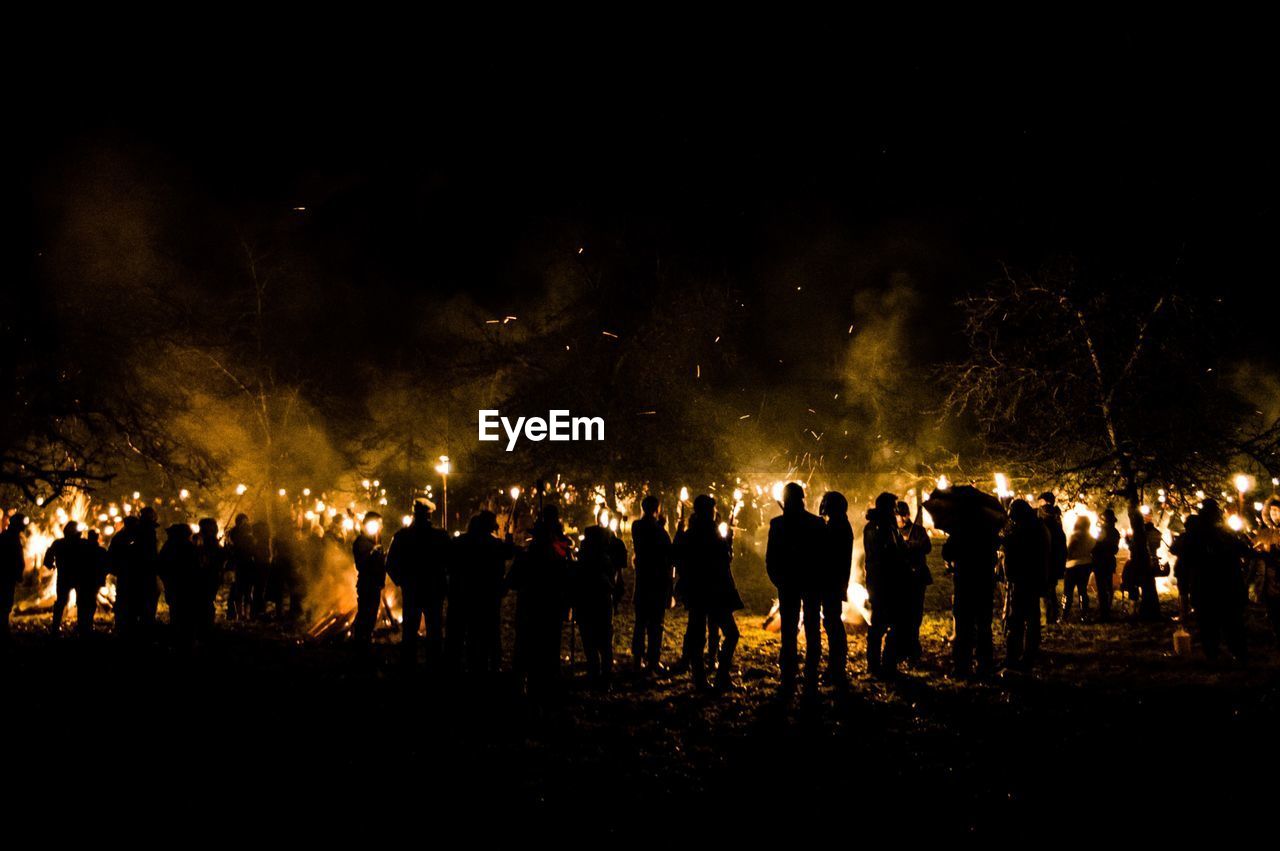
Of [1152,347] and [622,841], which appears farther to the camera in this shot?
[1152,347]

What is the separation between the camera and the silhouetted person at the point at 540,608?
265 inches

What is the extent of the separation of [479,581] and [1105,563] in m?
9.74

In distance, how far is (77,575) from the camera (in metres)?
10.6

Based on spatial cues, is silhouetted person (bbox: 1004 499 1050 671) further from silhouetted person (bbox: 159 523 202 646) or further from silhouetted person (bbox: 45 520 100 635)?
silhouetted person (bbox: 45 520 100 635)

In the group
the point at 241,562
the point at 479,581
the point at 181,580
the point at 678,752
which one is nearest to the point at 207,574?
the point at 181,580

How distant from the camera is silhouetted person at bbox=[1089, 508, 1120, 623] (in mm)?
11125

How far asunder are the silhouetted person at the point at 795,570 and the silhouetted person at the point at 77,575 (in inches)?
397

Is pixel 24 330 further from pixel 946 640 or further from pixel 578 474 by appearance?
pixel 946 640

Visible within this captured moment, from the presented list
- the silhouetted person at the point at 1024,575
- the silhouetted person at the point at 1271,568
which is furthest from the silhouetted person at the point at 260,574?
the silhouetted person at the point at 1271,568

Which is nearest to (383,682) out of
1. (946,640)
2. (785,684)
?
(785,684)

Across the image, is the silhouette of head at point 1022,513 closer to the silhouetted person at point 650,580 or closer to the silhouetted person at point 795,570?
the silhouetted person at point 795,570

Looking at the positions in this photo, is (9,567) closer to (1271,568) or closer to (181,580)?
(181,580)

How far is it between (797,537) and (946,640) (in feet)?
14.2

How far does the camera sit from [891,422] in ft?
78.4
